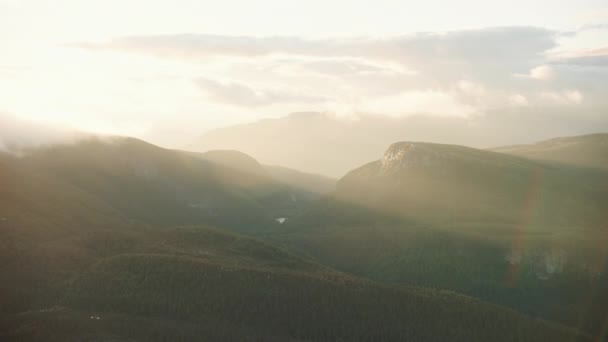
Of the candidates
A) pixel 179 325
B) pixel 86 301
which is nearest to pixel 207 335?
pixel 179 325

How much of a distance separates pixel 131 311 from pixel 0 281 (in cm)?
3742

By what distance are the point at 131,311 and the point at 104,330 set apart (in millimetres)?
23769

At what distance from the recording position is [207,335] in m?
192

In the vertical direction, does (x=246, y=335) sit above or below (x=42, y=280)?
below

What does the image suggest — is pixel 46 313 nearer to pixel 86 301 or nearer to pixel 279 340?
pixel 86 301

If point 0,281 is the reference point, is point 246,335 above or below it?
below

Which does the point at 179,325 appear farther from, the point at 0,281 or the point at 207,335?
the point at 0,281

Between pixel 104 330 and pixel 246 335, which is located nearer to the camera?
pixel 104 330

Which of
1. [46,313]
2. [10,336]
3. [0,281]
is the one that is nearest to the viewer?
[10,336]

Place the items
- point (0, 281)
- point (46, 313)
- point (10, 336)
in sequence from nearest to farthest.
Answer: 1. point (10, 336)
2. point (46, 313)
3. point (0, 281)

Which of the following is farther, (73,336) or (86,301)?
(86,301)

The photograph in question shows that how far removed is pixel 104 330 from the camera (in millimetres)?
175250

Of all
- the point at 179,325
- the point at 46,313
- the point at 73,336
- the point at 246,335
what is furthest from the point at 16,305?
the point at 246,335

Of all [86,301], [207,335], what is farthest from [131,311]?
[207,335]
